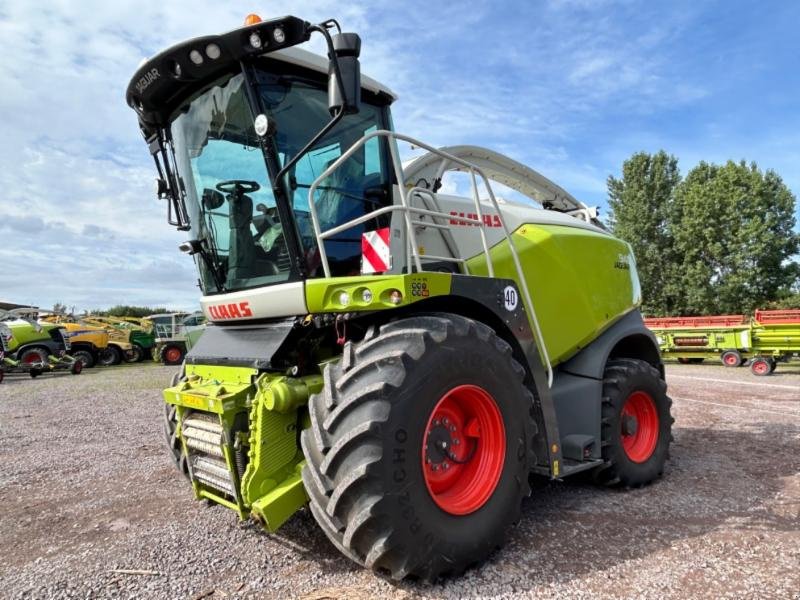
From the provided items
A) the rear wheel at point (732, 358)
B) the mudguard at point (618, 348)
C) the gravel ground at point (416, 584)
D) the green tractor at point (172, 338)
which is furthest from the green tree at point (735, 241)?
the mudguard at point (618, 348)

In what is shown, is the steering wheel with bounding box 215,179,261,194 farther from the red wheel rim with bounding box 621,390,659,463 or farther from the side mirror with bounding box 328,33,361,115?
the red wheel rim with bounding box 621,390,659,463

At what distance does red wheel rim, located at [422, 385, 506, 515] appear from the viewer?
3.11m

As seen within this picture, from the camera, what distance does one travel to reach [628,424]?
191 inches

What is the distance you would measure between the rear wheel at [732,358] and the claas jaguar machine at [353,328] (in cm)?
1567

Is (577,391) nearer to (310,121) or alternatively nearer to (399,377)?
(399,377)

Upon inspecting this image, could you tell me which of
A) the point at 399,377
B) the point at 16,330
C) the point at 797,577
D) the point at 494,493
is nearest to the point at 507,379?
the point at 494,493

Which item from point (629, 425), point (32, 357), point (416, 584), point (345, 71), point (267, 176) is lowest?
point (416, 584)

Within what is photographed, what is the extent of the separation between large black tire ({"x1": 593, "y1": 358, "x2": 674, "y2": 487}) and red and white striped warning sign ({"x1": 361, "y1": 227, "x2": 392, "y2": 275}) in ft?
7.72

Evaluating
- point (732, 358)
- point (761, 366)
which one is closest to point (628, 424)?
point (761, 366)

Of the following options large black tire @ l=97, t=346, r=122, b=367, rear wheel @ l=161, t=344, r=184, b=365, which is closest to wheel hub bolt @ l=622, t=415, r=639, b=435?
rear wheel @ l=161, t=344, r=184, b=365

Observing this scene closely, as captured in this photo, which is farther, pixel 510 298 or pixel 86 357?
pixel 86 357

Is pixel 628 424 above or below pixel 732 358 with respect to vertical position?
above

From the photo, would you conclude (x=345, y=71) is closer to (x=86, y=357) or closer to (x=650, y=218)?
(x=86, y=357)

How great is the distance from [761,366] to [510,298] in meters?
15.9
